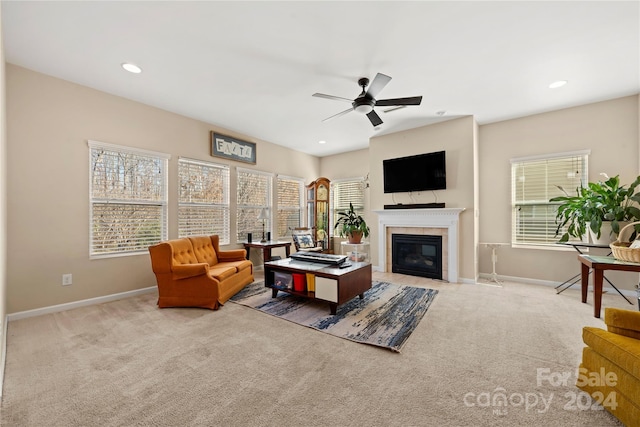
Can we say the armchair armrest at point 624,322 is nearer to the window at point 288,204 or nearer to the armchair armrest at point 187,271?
the armchair armrest at point 187,271

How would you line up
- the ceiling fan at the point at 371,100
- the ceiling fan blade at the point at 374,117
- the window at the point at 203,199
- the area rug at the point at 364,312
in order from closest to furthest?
the area rug at the point at 364,312 → the ceiling fan at the point at 371,100 → the ceiling fan blade at the point at 374,117 → the window at the point at 203,199

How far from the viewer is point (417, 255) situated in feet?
16.4

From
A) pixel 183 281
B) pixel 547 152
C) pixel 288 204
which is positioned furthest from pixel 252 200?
pixel 547 152

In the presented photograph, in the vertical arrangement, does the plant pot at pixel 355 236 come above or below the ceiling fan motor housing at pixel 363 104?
below

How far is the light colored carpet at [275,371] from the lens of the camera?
4.95 ft

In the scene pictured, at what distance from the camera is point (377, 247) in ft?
18.1

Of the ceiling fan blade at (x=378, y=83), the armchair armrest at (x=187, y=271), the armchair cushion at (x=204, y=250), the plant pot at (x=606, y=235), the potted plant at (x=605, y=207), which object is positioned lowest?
the armchair armrest at (x=187, y=271)

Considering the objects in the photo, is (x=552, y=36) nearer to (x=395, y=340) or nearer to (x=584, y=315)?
(x=584, y=315)

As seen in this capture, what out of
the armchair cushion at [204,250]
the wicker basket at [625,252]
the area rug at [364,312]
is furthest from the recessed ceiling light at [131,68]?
the wicker basket at [625,252]

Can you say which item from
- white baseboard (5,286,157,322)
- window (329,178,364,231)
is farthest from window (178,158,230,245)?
window (329,178,364,231)

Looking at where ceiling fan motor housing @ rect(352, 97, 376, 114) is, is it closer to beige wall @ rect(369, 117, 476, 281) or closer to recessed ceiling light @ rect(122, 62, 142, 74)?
beige wall @ rect(369, 117, 476, 281)

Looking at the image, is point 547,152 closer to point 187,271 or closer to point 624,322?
point 624,322

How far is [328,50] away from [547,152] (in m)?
3.99

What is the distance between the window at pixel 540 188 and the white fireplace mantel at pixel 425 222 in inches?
41.2
